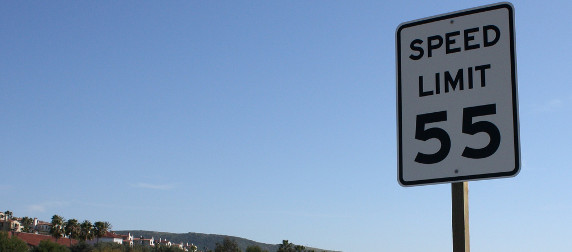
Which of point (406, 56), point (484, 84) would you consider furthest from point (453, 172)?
point (406, 56)

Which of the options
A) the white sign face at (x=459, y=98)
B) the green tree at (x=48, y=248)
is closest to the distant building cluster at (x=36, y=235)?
the green tree at (x=48, y=248)

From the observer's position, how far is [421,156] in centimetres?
348

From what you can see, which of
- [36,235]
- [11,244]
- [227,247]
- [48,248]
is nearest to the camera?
[11,244]

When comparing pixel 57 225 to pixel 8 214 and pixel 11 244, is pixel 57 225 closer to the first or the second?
pixel 11 244

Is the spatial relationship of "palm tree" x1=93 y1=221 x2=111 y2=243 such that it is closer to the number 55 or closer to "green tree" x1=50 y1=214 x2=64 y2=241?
"green tree" x1=50 y1=214 x2=64 y2=241

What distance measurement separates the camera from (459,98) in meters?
3.43

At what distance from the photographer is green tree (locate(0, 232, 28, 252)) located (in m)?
97.9

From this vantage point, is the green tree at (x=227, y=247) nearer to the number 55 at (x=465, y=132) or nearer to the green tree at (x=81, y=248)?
the green tree at (x=81, y=248)

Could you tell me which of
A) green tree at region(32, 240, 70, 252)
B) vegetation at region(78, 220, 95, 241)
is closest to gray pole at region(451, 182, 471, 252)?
green tree at region(32, 240, 70, 252)

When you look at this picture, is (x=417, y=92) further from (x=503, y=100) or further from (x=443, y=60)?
(x=503, y=100)

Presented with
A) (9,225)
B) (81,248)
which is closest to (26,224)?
(9,225)

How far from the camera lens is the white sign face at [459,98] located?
3.30 metres

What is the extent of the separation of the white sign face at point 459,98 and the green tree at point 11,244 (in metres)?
101

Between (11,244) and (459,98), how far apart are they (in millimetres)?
103770
